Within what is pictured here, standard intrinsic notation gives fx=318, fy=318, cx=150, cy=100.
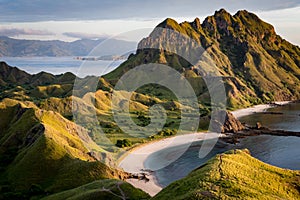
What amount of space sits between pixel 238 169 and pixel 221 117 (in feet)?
472

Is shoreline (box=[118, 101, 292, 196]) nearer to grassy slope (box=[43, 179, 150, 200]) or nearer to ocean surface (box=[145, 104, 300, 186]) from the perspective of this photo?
ocean surface (box=[145, 104, 300, 186])

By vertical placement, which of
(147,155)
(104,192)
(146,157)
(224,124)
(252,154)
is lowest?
(147,155)

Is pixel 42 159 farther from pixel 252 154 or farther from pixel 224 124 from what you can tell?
pixel 224 124

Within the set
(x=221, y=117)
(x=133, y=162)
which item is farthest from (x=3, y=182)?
(x=221, y=117)

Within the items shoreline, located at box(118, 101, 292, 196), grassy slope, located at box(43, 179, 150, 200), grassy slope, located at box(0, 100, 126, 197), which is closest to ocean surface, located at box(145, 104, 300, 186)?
shoreline, located at box(118, 101, 292, 196)

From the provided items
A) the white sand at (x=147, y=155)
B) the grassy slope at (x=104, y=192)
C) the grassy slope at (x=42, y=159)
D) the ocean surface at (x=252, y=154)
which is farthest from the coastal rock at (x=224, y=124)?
the grassy slope at (x=104, y=192)

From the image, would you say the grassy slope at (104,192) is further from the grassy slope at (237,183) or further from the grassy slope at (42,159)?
the grassy slope at (237,183)

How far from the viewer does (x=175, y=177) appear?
109438 millimetres

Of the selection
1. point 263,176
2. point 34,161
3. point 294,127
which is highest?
point 263,176

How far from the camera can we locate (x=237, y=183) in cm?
4209

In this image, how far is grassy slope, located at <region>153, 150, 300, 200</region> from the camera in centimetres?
3872

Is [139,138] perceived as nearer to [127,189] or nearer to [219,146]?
[219,146]

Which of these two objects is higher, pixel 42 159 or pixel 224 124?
pixel 42 159

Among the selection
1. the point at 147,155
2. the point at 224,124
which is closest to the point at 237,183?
the point at 147,155
